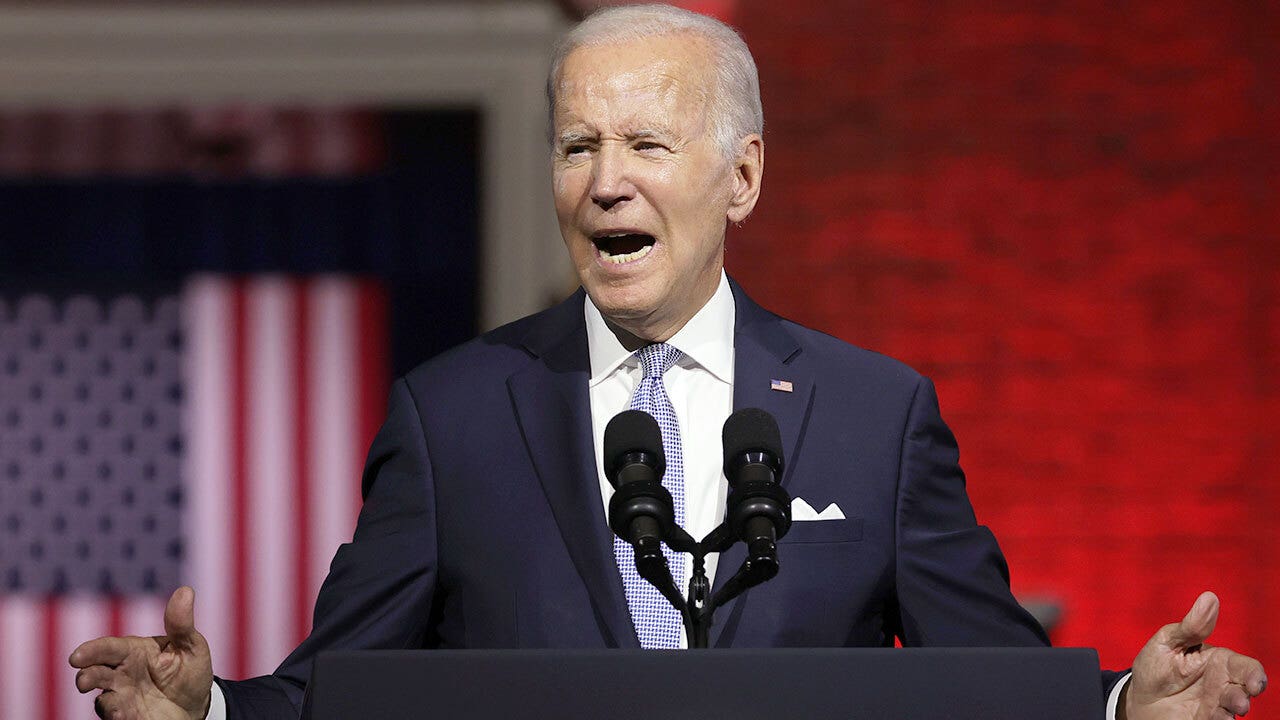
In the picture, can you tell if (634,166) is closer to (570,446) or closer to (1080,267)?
(570,446)

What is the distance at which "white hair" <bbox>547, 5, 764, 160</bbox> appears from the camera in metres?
1.42

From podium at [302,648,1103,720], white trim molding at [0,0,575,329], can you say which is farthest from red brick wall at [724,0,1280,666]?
podium at [302,648,1103,720]

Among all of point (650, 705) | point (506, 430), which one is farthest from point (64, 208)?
point (650, 705)

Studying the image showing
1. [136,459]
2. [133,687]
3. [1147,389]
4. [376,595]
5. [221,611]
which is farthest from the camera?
[136,459]

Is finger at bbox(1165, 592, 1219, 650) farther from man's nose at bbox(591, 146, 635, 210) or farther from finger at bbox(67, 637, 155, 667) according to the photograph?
finger at bbox(67, 637, 155, 667)

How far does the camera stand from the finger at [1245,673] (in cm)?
116

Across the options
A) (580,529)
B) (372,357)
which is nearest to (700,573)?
(580,529)

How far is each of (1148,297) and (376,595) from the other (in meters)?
2.70

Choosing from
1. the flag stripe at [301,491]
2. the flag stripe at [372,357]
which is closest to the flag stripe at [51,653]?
the flag stripe at [301,491]

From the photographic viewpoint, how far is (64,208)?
4.96 m

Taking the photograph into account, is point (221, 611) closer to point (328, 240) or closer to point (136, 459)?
point (136, 459)

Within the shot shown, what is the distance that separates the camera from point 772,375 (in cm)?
148

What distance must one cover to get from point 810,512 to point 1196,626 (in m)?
0.35

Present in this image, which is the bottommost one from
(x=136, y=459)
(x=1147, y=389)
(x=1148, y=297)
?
(x=136, y=459)
